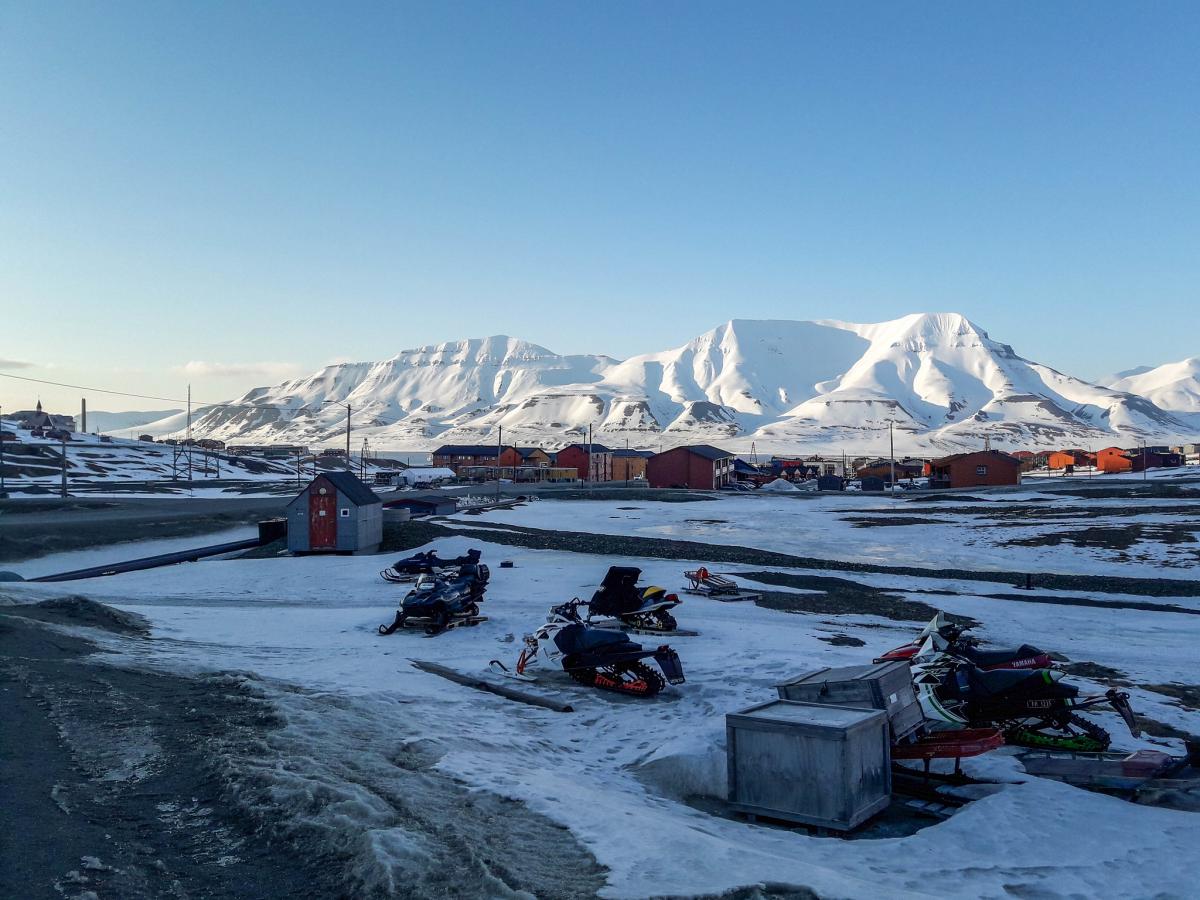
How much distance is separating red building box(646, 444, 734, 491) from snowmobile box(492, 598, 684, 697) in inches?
→ 3082

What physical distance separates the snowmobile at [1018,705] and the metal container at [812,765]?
2.48 meters

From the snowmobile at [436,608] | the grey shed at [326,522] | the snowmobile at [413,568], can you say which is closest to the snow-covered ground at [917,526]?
the grey shed at [326,522]

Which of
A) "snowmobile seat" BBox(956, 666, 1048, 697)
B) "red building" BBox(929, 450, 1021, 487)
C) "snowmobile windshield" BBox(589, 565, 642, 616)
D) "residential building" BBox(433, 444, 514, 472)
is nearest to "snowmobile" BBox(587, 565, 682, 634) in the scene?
"snowmobile windshield" BBox(589, 565, 642, 616)

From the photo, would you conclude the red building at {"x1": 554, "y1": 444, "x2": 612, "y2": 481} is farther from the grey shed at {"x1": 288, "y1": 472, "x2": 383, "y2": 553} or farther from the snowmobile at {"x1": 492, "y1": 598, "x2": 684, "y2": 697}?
the snowmobile at {"x1": 492, "y1": 598, "x2": 684, "y2": 697}

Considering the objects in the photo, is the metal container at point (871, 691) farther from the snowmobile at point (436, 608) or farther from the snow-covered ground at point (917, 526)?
the snow-covered ground at point (917, 526)

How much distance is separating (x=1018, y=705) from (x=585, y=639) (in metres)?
6.77

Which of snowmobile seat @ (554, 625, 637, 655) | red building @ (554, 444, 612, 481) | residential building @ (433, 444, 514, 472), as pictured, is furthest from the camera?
residential building @ (433, 444, 514, 472)

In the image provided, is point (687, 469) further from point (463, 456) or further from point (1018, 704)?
point (1018, 704)

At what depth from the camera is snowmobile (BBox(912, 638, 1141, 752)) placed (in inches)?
438

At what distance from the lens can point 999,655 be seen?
1180cm

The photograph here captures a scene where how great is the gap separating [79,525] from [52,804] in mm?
44044

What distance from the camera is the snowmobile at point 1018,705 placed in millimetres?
11125

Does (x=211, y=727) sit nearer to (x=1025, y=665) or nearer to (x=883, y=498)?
(x=1025, y=665)

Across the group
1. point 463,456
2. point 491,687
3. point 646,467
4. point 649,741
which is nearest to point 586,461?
point 646,467
